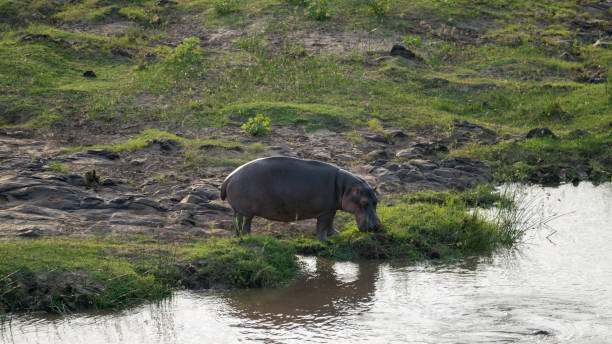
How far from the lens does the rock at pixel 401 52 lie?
1811cm

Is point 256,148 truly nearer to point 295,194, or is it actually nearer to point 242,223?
point 242,223

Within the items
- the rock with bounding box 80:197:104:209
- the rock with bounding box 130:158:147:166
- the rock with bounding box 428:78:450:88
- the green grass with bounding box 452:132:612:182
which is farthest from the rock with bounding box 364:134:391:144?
the rock with bounding box 80:197:104:209

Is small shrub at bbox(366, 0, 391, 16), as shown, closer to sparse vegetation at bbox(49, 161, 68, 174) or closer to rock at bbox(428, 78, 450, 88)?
rock at bbox(428, 78, 450, 88)

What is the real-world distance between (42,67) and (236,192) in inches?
358

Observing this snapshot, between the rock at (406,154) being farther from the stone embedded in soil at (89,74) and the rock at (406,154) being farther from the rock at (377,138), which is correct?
the stone embedded in soil at (89,74)

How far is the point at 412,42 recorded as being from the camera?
60.5 feet

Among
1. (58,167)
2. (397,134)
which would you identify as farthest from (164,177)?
(397,134)

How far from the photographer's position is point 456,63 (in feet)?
60.3

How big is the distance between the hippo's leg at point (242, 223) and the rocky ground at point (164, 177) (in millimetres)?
281

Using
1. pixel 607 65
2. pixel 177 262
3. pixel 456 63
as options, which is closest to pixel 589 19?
pixel 607 65

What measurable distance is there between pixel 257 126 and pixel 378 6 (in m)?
8.26

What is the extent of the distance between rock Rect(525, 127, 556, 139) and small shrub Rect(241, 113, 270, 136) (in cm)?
512

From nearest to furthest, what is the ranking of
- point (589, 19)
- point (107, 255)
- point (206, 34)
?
1. point (107, 255)
2. point (206, 34)
3. point (589, 19)

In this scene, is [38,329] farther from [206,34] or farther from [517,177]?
[206,34]
